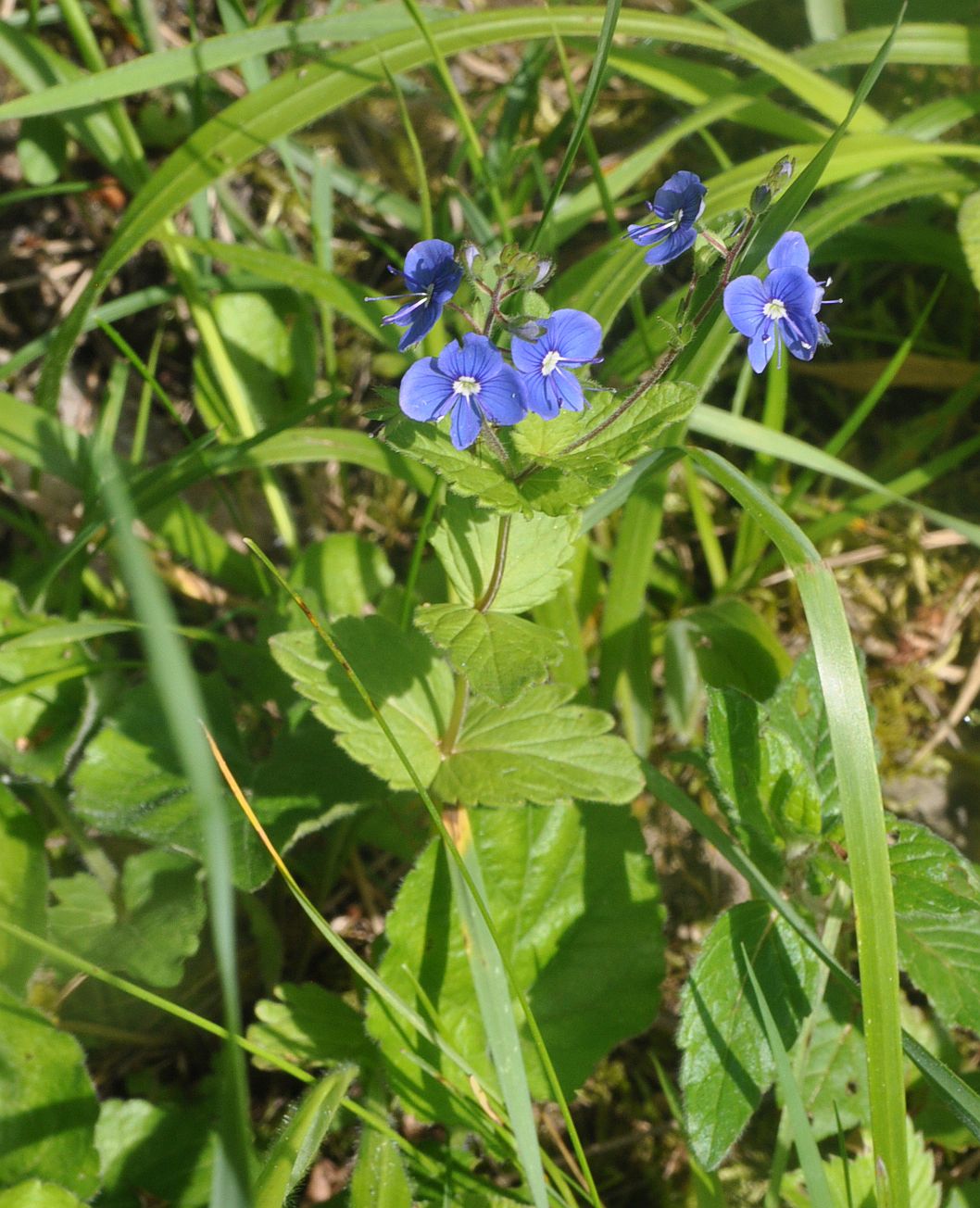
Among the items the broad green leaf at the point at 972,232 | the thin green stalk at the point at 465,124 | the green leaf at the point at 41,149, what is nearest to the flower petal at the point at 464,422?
the thin green stalk at the point at 465,124

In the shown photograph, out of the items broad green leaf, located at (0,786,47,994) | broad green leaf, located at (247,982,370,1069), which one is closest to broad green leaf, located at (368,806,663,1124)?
broad green leaf, located at (247,982,370,1069)

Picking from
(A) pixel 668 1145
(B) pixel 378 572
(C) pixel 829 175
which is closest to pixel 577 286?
(C) pixel 829 175

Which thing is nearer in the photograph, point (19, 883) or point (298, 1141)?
point (298, 1141)

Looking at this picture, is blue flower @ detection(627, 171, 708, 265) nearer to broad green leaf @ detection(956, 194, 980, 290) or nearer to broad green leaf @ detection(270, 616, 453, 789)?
broad green leaf @ detection(270, 616, 453, 789)

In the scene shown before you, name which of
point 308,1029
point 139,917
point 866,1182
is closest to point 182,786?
point 139,917

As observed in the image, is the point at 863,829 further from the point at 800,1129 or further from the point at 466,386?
the point at 466,386

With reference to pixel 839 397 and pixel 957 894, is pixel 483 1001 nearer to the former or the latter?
pixel 957 894
